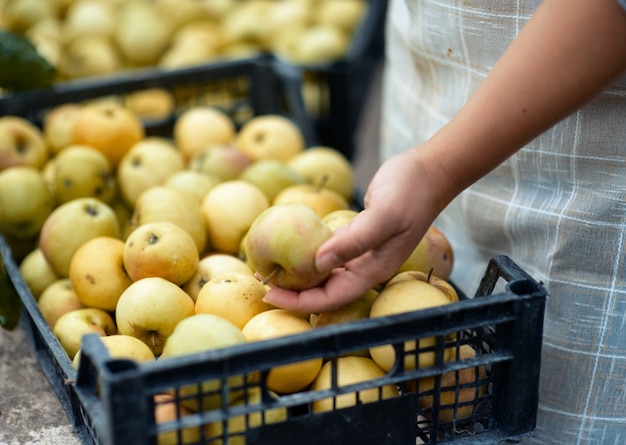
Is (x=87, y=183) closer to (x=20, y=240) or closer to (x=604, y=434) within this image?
(x=20, y=240)

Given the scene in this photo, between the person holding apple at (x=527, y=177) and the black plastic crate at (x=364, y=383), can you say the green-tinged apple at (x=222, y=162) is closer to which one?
the person holding apple at (x=527, y=177)

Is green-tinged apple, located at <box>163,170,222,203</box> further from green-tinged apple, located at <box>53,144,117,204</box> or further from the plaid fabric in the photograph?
the plaid fabric

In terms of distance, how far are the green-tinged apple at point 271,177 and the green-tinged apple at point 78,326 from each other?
0.55 metres

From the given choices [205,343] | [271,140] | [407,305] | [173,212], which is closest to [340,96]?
[271,140]

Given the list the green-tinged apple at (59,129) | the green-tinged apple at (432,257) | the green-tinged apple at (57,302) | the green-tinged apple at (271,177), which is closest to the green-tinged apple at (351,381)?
the green-tinged apple at (432,257)

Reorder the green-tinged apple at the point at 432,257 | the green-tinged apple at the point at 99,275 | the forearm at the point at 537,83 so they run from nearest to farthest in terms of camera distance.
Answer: the forearm at the point at 537,83, the green-tinged apple at the point at 432,257, the green-tinged apple at the point at 99,275

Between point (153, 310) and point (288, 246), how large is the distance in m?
0.32

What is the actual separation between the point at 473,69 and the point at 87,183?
1026 mm

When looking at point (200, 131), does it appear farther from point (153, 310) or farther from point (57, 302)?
point (153, 310)

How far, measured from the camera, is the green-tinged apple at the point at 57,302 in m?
1.62

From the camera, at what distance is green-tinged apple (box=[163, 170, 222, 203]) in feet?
6.25

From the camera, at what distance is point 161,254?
149cm

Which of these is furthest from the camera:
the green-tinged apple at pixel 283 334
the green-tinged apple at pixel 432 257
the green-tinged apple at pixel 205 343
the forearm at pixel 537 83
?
the green-tinged apple at pixel 432 257

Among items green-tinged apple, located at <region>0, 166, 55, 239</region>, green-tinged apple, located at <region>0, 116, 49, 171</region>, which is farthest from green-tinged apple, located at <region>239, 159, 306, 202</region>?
green-tinged apple, located at <region>0, 116, 49, 171</region>
